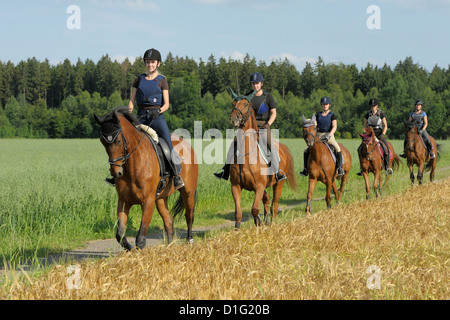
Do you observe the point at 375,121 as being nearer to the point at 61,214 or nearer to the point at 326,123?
the point at 326,123

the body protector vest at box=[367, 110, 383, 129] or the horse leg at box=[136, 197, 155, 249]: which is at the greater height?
the body protector vest at box=[367, 110, 383, 129]

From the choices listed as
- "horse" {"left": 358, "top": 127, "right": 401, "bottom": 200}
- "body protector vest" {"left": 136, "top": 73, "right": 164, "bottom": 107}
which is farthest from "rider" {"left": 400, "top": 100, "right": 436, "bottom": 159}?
"body protector vest" {"left": 136, "top": 73, "right": 164, "bottom": 107}

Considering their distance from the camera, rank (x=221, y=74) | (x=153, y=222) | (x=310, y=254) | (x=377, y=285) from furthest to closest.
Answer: (x=221, y=74)
(x=153, y=222)
(x=310, y=254)
(x=377, y=285)

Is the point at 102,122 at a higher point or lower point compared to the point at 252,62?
lower

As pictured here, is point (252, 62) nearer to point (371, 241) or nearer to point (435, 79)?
point (435, 79)

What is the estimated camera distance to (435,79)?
13312 centimetres

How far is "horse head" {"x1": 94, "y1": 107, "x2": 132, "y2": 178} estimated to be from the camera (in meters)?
6.42

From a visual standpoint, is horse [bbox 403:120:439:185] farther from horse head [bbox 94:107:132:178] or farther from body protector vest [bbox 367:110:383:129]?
horse head [bbox 94:107:132:178]

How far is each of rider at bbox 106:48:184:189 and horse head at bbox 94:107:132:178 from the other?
1.23 m

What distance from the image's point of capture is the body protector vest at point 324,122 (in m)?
12.8

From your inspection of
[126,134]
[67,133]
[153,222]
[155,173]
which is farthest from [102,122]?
[67,133]

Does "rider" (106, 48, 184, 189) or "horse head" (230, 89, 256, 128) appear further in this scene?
"horse head" (230, 89, 256, 128)

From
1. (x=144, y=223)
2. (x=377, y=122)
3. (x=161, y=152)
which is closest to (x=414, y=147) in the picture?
(x=377, y=122)

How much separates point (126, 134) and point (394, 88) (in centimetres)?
10048
